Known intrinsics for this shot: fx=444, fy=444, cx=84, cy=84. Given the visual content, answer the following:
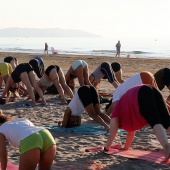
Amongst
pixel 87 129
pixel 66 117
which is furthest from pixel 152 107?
pixel 66 117

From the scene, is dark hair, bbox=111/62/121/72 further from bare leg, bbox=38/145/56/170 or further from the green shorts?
the green shorts

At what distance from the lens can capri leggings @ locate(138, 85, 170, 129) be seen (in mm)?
5125

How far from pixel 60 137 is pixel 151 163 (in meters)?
1.87

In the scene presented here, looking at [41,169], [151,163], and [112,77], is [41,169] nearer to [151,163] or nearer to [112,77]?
[151,163]

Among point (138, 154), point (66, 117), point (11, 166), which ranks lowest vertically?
point (11, 166)

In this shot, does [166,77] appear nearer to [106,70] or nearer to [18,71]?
[106,70]

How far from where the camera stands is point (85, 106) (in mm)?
7090

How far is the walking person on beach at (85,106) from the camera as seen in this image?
7027mm

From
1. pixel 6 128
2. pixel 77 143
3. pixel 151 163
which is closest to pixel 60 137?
pixel 77 143

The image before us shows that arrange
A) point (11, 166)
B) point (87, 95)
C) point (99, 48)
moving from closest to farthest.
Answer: point (11, 166) < point (87, 95) < point (99, 48)

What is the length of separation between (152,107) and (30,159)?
1.57 meters

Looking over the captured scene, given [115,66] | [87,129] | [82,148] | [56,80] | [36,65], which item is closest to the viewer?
[82,148]

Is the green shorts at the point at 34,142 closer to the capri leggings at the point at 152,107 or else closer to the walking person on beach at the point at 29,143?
the walking person on beach at the point at 29,143

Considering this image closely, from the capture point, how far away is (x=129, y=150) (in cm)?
609
